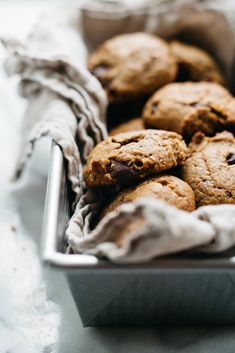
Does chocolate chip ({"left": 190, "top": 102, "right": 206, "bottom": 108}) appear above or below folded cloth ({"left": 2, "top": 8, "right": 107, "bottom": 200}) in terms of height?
below

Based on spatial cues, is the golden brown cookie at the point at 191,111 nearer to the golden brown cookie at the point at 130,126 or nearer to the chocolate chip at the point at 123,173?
the golden brown cookie at the point at 130,126

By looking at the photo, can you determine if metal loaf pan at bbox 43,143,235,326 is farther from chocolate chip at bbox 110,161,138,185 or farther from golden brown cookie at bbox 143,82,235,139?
golden brown cookie at bbox 143,82,235,139

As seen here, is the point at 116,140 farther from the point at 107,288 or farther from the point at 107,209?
the point at 107,288

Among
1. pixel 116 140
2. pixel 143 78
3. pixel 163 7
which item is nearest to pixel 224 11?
pixel 163 7

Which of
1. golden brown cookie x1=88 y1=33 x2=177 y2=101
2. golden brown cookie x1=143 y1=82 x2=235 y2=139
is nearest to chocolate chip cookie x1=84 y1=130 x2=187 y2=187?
golden brown cookie x1=143 y1=82 x2=235 y2=139

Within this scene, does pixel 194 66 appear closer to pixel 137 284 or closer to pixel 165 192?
pixel 165 192

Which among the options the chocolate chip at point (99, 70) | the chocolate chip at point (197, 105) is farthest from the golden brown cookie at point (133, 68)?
the chocolate chip at point (197, 105)

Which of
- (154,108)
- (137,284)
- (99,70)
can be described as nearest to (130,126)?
(154,108)
